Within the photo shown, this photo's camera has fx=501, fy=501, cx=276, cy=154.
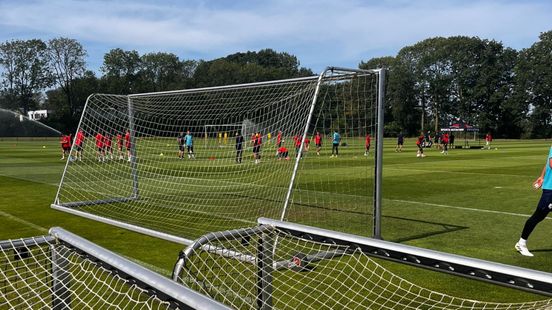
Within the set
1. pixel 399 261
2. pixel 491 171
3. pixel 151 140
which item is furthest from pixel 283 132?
pixel 491 171

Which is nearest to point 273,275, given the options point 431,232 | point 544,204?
point 544,204

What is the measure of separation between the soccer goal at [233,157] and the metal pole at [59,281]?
12.9ft

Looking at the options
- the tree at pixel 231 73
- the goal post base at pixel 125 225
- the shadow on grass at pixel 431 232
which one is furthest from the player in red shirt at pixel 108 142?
the tree at pixel 231 73

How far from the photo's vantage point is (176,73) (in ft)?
329

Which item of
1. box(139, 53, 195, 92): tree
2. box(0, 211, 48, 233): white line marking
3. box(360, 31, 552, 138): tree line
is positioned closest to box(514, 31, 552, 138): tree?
box(360, 31, 552, 138): tree line

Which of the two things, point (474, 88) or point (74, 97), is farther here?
point (74, 97)

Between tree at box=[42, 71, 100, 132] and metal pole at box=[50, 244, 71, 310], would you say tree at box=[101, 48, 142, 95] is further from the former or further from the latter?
metal pole at box=[50, 244, 71, 310]

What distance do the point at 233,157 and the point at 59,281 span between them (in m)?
10.2

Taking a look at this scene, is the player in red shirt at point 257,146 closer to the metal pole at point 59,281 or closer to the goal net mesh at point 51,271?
the goal net mesh at point 51,271

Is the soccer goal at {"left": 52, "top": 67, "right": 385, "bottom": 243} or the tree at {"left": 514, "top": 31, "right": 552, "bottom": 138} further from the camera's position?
the tree at {"left": 514, "top": 31, "right": 552, "bottom": 138}

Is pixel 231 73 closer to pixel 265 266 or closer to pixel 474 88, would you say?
pixel 474 88

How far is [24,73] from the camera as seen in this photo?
85.4 metres

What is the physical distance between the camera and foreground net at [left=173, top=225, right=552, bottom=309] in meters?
2.79

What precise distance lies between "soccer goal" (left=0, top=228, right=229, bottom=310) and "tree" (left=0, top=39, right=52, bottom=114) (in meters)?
91.1
